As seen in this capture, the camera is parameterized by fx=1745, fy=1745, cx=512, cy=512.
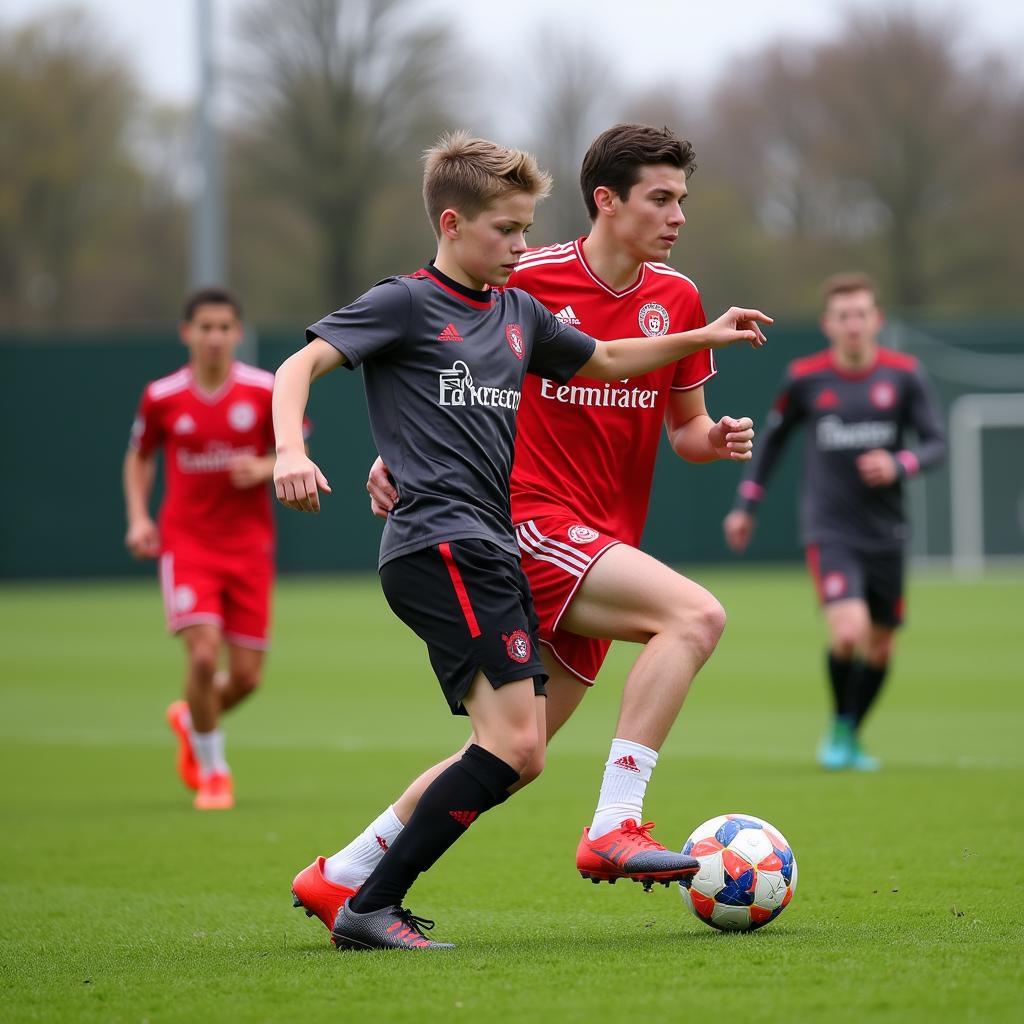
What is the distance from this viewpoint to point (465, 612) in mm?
4672

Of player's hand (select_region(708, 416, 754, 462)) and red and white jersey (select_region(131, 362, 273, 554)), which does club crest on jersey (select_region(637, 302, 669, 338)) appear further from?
red and white jersey (select_region(131, 362, 273, 554))

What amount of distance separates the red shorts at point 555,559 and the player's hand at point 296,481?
0.96 metres

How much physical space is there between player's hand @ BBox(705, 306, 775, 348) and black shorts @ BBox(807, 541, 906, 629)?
4.58m

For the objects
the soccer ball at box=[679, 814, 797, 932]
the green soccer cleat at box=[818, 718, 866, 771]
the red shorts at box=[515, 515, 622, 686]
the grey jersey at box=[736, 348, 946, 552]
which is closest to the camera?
the soccer ball at box=[679, 814, 797, 932]

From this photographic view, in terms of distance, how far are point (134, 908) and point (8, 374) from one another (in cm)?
2195

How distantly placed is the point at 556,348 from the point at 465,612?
0.96 metres

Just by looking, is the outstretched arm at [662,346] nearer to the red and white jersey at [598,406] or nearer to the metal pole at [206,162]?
the red and white jersey at [598,406]

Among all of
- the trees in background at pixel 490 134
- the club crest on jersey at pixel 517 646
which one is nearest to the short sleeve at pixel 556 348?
the club crest on jersey at pixel 517 646

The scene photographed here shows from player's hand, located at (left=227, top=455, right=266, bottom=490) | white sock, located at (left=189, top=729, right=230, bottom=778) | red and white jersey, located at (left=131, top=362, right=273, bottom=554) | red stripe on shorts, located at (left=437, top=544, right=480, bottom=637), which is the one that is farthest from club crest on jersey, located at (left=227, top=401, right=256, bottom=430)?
→ red stripe on shorts, located at (left=437, top=544, right=480, bottom=637)

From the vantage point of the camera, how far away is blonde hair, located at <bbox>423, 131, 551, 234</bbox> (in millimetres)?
4863

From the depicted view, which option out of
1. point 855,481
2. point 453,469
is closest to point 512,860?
point 453,469

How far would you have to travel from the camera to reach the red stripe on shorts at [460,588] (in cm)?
467

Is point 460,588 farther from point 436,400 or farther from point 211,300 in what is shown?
point 211,300

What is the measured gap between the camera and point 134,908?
586 centimetres
